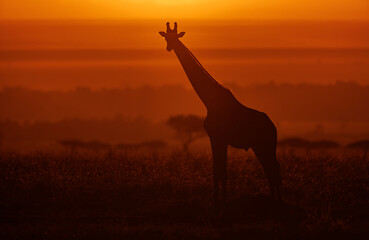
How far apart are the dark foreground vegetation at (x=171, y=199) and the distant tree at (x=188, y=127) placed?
27.0 m

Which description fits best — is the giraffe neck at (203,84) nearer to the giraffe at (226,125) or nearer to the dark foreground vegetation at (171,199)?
the giraffe at (226,125)

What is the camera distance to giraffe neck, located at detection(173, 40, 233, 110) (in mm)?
14992

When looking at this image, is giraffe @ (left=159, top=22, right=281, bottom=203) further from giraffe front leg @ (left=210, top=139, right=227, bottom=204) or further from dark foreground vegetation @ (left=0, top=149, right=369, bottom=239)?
dark foreground vegetation @ (left=0, top=149, right=369, bottom=239)

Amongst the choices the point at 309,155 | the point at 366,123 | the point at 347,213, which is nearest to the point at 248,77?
the point at 366,123

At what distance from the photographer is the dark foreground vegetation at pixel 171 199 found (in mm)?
13516

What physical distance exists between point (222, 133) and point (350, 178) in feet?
12.7

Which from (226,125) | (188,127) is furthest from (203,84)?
(188,127)

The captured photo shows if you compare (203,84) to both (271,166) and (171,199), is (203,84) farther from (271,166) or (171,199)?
(171,199)

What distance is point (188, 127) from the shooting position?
4747cm

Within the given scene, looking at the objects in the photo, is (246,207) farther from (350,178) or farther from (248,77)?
(248,77)

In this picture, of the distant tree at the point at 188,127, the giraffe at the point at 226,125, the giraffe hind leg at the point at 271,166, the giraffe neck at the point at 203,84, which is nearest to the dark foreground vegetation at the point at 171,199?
the giraffe hind leg at the point at 271,166

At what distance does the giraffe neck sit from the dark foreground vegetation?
200 centimetres

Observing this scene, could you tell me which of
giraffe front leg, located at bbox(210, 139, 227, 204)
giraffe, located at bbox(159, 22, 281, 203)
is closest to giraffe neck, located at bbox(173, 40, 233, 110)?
giraffe, located at bbox(159, 22, 281, 203)

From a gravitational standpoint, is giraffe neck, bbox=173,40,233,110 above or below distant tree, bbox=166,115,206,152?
below
